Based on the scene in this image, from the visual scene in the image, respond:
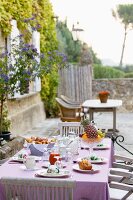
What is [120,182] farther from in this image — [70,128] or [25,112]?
[25,112]

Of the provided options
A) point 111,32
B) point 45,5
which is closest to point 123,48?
point 111,32

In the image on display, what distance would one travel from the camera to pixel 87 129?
14.3 ft

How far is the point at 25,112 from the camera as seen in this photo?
434 inches

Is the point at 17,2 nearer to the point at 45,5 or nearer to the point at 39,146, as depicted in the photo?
the point at 45,5

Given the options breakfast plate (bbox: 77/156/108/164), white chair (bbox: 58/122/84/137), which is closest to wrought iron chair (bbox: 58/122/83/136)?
white chair (bbox: 58/122/84/137)

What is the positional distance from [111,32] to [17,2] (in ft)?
53.1

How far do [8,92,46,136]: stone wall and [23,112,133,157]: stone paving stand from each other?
0.61 feet

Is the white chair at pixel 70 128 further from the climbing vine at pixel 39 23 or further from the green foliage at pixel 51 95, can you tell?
the green foliage at pixel 51 95

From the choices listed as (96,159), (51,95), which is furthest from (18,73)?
(51,95)

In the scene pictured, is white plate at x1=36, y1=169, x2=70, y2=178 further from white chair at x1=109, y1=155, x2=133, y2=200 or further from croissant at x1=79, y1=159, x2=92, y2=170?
white chair at x1=109, y1=155, x2=133, y2=200

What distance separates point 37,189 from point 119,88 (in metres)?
13.0

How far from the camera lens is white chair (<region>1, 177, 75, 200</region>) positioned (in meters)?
3.07

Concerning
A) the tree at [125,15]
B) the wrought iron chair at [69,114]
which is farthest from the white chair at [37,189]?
the tree at [125,15]

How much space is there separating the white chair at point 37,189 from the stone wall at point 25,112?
6298 mm
